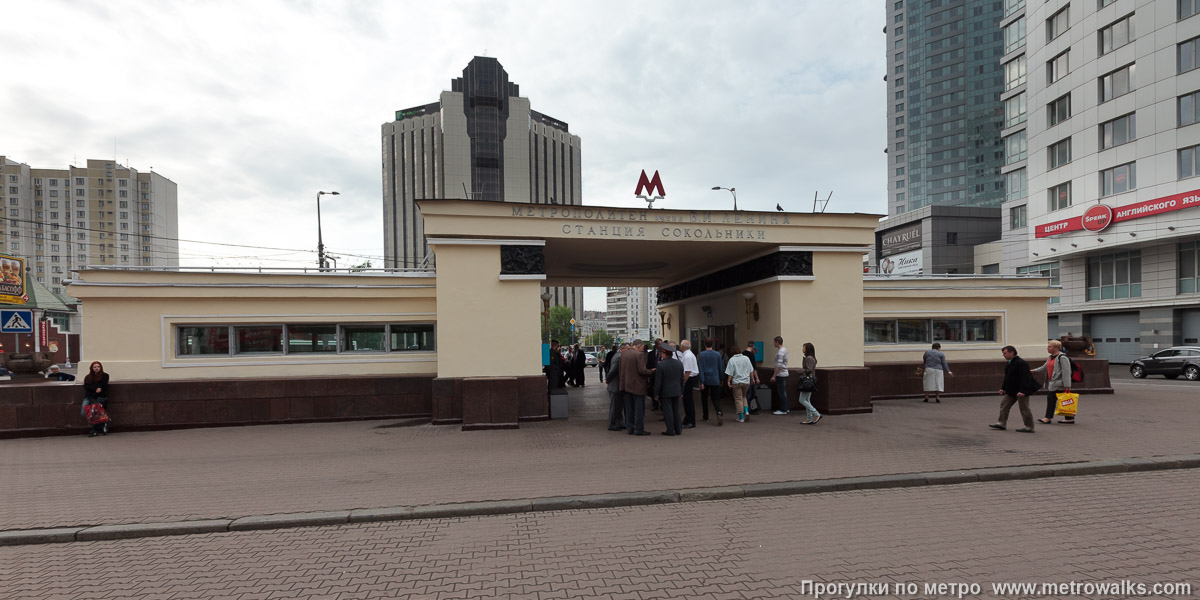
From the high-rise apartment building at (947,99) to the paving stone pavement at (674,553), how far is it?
304 ft

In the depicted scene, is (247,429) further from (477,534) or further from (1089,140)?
(1089,140)

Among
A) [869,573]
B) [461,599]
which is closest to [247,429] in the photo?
[461,599]

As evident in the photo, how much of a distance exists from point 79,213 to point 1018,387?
138m

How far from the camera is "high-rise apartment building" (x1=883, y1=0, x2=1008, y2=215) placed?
83.6 m

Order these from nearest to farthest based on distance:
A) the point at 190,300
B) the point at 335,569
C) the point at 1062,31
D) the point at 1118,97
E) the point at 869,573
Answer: the point at 869,573 < the point at 335,569 < the point at 190,300 < the point at 1118,97 < the point at 1062,31

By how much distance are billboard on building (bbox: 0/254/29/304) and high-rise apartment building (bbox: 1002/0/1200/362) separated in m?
57.4

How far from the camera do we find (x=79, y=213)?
4090 inches

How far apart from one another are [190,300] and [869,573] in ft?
42.4

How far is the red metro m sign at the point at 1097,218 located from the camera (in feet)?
104

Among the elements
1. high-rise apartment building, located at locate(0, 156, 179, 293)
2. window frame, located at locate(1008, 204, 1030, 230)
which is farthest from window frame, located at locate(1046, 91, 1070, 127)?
high-rise apartment building, located at locate(0, 156, 179, 293)

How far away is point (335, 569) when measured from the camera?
185 inches

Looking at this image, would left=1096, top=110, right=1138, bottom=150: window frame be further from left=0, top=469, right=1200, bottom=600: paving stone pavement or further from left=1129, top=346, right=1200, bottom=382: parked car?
left=0, top=469, right=1200, bottom=600: paving stone pavement

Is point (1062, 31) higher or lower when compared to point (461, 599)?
higher

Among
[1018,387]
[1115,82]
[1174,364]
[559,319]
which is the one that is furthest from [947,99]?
[1018,387]
